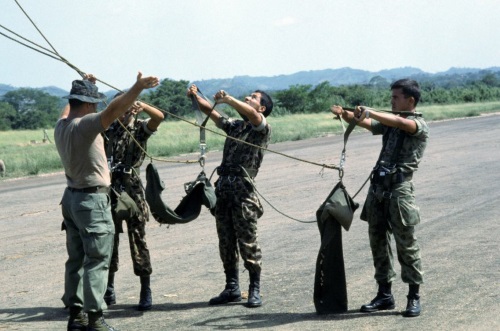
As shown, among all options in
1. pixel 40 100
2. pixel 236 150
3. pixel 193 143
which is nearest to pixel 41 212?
pixel 236 150

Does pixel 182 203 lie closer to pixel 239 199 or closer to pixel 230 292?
pixel 239 199

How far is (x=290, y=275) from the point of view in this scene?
9602mm

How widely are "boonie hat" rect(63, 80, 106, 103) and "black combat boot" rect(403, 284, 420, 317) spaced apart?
304cm

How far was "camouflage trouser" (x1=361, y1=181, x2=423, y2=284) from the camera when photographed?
25.4 ft

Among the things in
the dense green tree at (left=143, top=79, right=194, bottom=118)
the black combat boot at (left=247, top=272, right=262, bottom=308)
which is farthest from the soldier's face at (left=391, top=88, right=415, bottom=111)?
the dense green tree at (left=143, top=79, right=194, bottom=118)

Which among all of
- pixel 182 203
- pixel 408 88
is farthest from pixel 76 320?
pixel 408 88

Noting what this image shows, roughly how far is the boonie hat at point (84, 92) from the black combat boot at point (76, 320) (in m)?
1.67

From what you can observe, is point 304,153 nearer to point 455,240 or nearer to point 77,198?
point 455,240

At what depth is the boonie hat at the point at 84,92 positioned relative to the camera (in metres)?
7.08

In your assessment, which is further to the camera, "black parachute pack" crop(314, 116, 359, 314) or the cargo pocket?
"black parachute pack" crop(314, 116, 359, 314)

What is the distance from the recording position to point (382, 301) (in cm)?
796

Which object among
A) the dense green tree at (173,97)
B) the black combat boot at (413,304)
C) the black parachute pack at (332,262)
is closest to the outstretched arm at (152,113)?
the black parachute pack at (332,262)

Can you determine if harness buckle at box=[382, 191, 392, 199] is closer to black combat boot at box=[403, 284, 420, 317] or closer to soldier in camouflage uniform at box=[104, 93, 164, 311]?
black combat boot at box=[403, 284, 420, 317]

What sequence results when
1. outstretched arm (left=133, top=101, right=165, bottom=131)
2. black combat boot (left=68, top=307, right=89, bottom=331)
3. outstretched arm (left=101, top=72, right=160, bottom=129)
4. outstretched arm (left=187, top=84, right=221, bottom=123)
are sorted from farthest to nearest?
outstretched arm (left=187, top=84, right=221, bottom=123), outstretched arm (left=133, top=101, right=165, bottom=131), black combat boot (left=68, top=307, right=89, bottom=331), outstretched arm (left=101, top=72, right=160, bottom=129)
